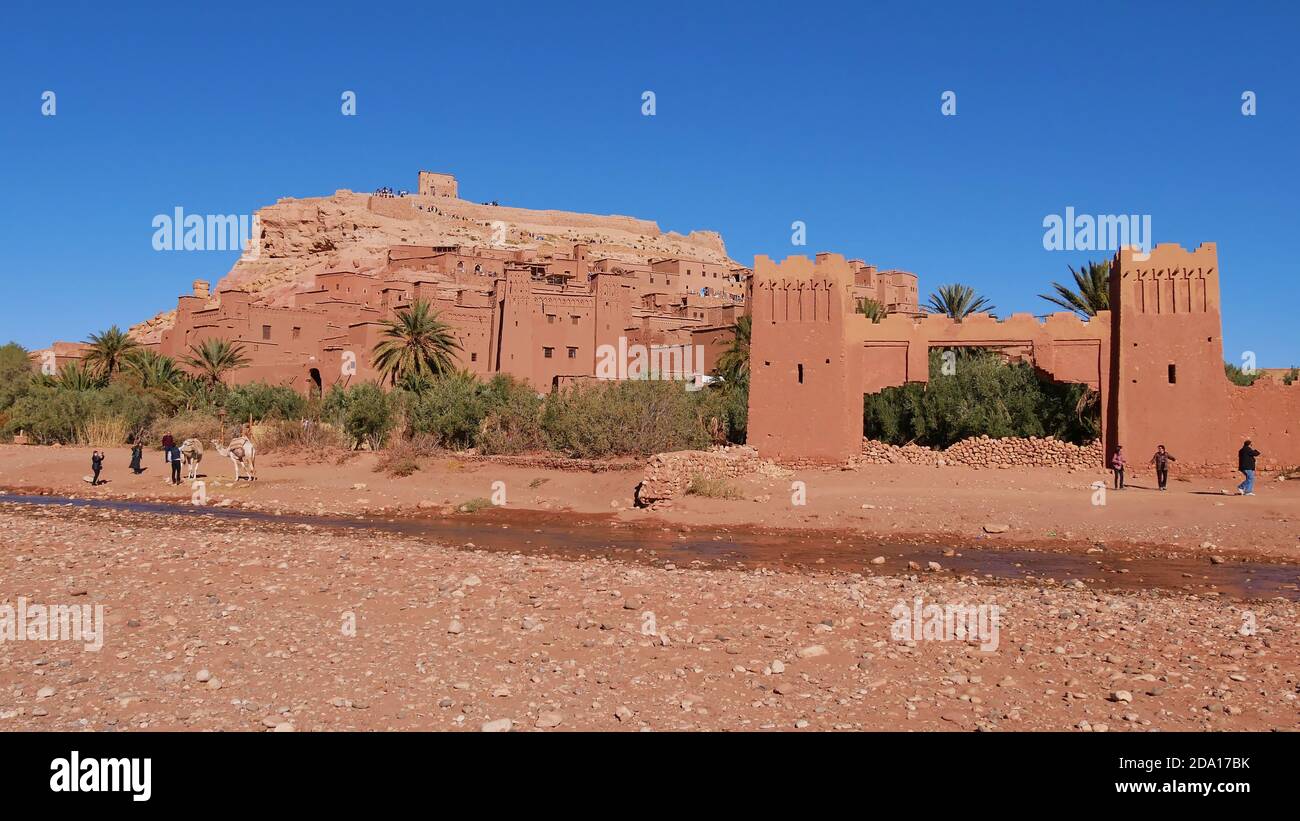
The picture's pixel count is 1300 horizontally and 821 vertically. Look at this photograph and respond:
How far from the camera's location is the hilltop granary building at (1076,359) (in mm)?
20219

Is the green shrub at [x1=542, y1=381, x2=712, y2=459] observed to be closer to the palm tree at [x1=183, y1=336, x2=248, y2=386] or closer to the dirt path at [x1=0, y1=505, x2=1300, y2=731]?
the dirt path at [x1=0, y1=505, x2=1300, y2=731]

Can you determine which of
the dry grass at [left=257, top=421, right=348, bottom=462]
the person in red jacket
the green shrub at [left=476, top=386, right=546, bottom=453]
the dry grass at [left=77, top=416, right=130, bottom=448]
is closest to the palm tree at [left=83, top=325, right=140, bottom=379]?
the dry grass at [left=77, top=416, right=130, bottom=448]

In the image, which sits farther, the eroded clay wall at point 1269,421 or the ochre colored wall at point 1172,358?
the eroded clay wall at point 1269,421

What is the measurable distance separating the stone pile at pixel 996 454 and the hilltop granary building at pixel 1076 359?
2.18 feet

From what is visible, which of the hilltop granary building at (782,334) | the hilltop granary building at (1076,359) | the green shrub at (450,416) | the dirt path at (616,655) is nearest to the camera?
the dirt path at (616,655)

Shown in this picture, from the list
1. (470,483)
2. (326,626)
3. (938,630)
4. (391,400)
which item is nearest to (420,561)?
(326,626)

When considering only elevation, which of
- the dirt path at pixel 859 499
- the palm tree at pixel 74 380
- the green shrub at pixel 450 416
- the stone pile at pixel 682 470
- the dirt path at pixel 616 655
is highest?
the palm tree at pixel 74 380

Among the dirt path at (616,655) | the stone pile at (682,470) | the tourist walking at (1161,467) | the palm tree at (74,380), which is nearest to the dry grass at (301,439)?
the stone pile at (682,470)

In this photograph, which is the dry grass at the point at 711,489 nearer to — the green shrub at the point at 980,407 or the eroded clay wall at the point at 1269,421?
the green shrub at the point at 980,407

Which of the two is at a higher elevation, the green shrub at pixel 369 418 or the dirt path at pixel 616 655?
the green shrub at pixel 369 418

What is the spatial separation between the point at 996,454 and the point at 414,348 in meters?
23.7

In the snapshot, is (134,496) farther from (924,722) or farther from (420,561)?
(924,722)

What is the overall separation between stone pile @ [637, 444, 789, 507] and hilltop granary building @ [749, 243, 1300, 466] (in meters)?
1.85
